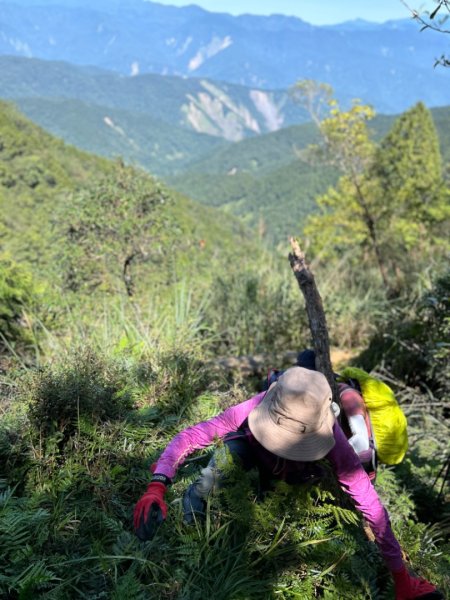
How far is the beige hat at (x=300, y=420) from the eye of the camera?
1.63 metres

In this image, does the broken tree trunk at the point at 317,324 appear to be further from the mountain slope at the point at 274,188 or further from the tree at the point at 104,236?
the mountain slope at the point at 274,188

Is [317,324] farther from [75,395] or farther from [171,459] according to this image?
[75,395]

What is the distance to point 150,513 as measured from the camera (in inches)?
65.8

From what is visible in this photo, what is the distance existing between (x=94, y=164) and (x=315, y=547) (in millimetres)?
58065

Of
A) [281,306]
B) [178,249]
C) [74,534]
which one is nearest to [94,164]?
[178,249]

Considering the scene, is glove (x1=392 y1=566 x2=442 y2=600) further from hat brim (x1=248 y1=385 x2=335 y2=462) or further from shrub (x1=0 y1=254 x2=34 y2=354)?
shrub (x1=0 y1=254 x2=34 y2=354)

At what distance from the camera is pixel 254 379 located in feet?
14.9

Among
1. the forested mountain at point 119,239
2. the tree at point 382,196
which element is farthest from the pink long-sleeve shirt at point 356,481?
the tree at point 382,196

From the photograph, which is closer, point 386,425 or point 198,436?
point 198,436

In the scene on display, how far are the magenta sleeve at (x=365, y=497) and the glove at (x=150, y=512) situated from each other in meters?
0.66

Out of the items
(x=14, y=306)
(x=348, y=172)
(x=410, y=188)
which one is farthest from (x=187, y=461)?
(x=410, y=188)

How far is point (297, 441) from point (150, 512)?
596 millimetres

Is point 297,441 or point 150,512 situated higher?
point 297,441

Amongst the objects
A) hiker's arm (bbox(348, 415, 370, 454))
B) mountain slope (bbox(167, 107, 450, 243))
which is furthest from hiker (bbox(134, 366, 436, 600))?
mountain slope (bbox(167, 107, 450, 243))
